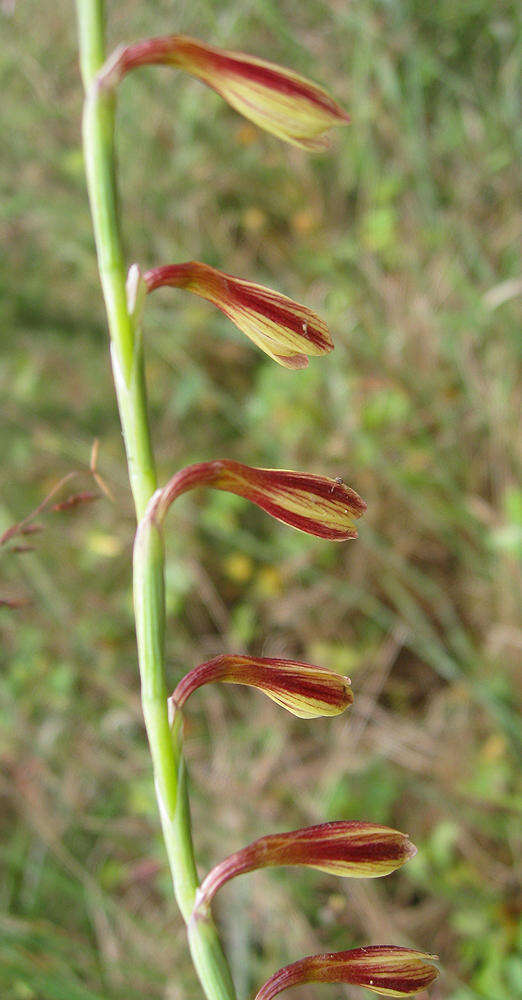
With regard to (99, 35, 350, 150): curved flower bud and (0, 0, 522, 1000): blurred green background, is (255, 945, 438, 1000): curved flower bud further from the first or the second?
(0, 0, 522, 1000): blurred green background

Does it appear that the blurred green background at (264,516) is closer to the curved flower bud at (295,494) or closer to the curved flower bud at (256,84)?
the curved flower bud at (295,494)

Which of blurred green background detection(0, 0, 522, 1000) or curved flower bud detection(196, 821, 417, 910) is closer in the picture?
curved flower bud detection(196, 821, 417, 910)

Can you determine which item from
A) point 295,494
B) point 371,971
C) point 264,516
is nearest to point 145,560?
point 295,494

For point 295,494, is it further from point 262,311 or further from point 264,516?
point 264,516

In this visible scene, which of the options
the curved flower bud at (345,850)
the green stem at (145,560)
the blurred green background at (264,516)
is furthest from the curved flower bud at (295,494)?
the blurred green background at (264,516)

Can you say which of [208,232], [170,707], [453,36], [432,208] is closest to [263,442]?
[432,208]

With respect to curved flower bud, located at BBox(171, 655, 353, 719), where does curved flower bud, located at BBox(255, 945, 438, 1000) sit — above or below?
below

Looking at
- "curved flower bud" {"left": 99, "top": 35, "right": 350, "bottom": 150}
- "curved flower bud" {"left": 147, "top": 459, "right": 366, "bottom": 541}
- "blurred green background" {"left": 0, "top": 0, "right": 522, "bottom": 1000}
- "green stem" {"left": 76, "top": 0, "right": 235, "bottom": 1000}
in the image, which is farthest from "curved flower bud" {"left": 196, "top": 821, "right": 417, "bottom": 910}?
"blurred green background" {"left": 0, "top": 0, "right": 522, "bottom": 1000}
